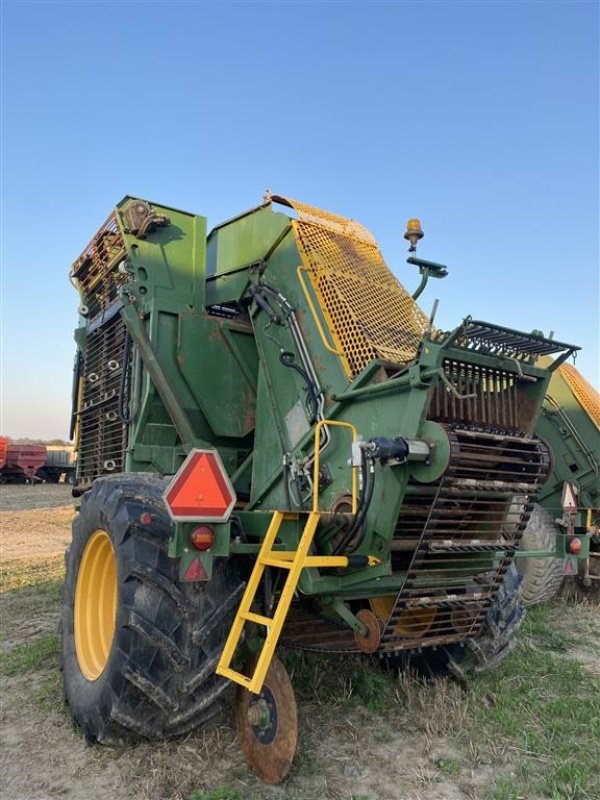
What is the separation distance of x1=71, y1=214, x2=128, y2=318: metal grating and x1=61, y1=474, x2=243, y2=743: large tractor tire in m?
2.22

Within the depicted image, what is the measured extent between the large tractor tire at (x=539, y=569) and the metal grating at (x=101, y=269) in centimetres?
480

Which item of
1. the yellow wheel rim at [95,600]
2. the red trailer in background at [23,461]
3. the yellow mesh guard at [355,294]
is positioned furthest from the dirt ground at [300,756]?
the red trailer in background at [23,461]

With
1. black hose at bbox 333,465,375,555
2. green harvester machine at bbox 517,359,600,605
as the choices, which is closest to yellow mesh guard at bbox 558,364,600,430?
green harvester machine at bbox 517,359,600,605

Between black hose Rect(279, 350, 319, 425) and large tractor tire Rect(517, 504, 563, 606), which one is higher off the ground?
black hose Rect(279, 350, 319, 425)

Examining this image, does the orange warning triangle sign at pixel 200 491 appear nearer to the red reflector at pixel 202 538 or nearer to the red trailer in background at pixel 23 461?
the red reflector at pixel 202 538

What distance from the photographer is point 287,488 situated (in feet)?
12.6

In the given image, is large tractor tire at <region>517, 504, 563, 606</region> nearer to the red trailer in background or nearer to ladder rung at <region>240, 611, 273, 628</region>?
ladder rung at <region>240, 611, 273, 628</region>

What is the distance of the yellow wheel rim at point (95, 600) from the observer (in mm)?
3955

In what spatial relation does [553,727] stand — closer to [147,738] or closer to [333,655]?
[333,655]

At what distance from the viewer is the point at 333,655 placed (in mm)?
4781

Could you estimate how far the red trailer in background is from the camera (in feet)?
95.9

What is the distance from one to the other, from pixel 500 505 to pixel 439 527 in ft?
1.34

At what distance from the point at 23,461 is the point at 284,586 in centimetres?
2877

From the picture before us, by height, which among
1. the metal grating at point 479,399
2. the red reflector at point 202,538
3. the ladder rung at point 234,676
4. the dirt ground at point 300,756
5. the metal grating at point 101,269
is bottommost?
the dirt ground at point 300,756
